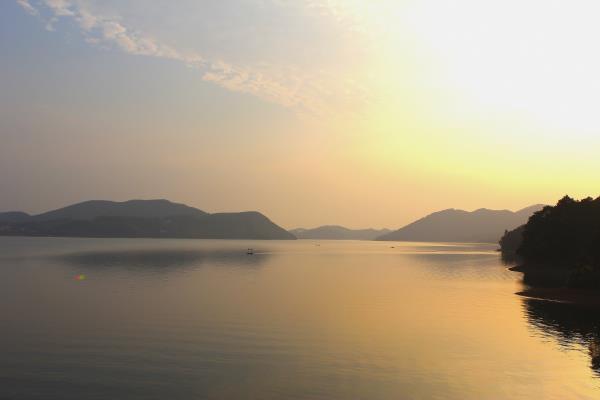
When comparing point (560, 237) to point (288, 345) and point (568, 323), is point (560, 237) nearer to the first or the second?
point (568, 323)

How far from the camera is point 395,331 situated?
65188mm

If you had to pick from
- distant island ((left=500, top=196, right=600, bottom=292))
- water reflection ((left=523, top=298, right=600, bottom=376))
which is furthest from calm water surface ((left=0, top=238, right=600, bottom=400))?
distant island ((left=500, top=196, right=600, bottom=292))

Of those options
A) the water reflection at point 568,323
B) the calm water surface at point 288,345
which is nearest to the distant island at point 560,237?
the water reflection at point 568,323

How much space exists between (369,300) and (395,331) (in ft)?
107

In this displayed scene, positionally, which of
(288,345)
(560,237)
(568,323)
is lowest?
(288,345)

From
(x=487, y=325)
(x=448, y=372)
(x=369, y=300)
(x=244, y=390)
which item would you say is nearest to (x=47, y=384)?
(x=244, y=390)

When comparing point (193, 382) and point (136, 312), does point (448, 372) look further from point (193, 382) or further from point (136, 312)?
point (136, 312)

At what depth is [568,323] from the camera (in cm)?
7106

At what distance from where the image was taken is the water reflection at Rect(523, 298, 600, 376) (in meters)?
57.2

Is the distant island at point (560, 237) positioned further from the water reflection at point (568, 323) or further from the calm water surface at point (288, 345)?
the calm water surface at point (288, 345)

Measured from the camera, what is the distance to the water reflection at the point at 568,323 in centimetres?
5721

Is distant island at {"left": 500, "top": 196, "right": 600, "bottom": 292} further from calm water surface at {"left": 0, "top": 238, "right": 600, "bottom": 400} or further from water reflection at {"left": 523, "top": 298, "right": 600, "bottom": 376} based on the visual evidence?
calm water surface at {"left": 0, "top": 238, "right": 600, "bottom": 400}

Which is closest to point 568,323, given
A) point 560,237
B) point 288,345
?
point 288,345

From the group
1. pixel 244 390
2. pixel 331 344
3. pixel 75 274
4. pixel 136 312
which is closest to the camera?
pixel 244 390
